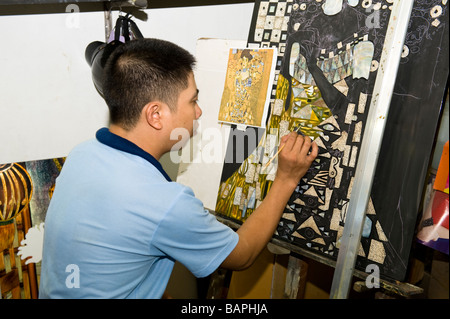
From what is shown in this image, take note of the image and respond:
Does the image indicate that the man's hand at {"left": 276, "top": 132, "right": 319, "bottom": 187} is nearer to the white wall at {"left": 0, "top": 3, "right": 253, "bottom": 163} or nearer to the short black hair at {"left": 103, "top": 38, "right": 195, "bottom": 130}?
the short black hair at {"left": 103, "top": 38, "right": 195, "bottom": 130}

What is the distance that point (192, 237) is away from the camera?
3.27ft

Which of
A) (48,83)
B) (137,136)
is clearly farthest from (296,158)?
(48,83)

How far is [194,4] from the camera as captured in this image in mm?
1821

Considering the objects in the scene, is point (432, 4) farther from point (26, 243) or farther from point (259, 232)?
point (26, 243)

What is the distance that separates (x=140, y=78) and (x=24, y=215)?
0.85 meters

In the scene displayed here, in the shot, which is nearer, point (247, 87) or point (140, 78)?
point (140, 78)

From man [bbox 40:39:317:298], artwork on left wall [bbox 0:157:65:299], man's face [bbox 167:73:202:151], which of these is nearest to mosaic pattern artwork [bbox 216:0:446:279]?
man [bbox 40:39:317:298]

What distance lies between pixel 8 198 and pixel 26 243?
198 mm

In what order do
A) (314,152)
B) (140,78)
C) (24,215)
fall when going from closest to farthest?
(140,78), (314,152), (24,215)

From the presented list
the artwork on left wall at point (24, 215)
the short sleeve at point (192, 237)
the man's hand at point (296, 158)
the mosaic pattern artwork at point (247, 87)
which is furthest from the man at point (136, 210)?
the artwork on left wall at point (24, 215)

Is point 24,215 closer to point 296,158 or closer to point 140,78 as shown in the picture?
point 140,78
